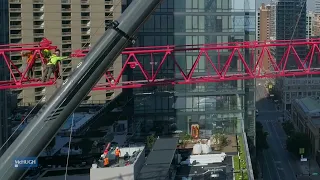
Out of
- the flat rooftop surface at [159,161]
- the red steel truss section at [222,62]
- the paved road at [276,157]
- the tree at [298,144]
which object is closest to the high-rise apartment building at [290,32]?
the paved road at [276,157]

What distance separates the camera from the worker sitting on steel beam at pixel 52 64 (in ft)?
25.2

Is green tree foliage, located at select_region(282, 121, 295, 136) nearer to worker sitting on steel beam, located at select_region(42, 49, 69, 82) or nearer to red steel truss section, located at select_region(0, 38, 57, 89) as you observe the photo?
red steel truss section, located at select_region(0, 38, 57, 89)

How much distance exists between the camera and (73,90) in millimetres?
5742

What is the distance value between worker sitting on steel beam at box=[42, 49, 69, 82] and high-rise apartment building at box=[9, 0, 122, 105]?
20797 mm

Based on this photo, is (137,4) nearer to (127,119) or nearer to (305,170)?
(127,119)

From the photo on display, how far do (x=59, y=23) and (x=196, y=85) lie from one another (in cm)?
1367

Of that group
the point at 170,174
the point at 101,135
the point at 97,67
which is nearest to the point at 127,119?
the point at 101,135

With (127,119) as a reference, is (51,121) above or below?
above

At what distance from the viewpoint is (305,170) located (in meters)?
33.8

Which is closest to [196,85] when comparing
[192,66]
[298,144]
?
[192,66]

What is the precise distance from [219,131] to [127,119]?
391 cm

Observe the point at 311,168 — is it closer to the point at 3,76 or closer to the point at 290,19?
the point at 3,76

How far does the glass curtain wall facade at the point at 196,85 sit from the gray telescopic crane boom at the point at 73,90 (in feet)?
43.5

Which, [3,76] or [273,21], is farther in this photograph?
[273,21]
